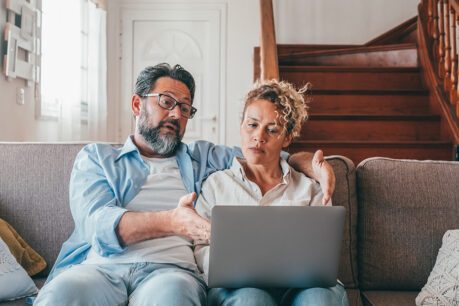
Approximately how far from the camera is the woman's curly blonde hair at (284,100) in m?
1.48

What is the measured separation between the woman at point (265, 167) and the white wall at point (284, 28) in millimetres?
2864

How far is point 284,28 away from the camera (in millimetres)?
4883

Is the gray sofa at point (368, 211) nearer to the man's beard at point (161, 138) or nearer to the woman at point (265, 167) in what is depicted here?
the woman at point (265, 167)

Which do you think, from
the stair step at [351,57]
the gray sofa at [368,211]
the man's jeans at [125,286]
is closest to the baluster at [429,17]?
the stair step at [351,57]

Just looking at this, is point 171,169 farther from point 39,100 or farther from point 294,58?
point 294,58

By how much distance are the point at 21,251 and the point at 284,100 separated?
1.02 meters

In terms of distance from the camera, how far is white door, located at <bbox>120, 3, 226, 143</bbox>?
4.69 meters

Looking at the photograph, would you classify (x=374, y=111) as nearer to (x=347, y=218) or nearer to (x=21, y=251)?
(x=347, y=218)

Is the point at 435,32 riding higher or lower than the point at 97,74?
higher

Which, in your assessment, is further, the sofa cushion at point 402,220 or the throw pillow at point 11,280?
the sofa cushion at point 402,220

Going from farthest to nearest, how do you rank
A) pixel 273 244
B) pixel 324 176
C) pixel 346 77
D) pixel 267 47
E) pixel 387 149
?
pixel 346 77
pixel 387 149
pixel 267 47
pixel 324 176
pixel 273 244

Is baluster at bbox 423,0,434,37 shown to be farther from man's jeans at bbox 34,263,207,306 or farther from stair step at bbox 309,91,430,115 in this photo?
man's jeans at bbox 34,263,207,306

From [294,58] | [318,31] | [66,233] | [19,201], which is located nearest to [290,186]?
[66,233]

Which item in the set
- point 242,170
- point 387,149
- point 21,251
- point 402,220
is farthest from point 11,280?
point 387,149
